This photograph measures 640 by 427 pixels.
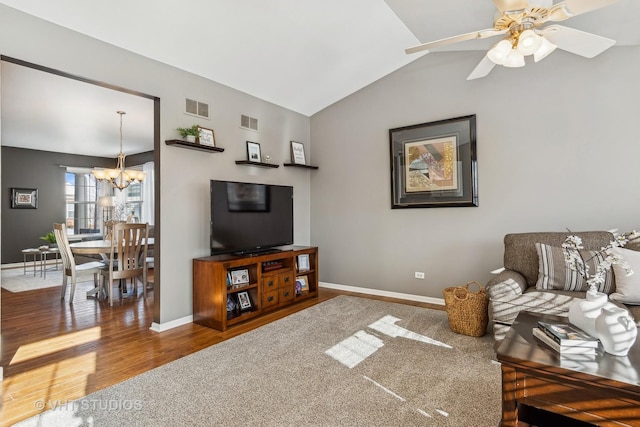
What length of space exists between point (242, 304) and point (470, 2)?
12.2 feet

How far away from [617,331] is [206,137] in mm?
3738

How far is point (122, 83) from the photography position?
3.07 metres

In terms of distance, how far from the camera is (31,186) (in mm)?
7570

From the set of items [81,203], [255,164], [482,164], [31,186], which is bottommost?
[81,203]

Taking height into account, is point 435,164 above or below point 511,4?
below

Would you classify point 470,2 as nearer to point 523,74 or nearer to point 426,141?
point 523,74

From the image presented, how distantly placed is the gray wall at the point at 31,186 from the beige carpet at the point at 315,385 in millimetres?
6719

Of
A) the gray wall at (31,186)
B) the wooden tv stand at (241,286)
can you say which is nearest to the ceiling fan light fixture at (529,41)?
the wooden tv stand at (241,286)

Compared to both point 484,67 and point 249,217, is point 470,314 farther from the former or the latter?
point 249,217

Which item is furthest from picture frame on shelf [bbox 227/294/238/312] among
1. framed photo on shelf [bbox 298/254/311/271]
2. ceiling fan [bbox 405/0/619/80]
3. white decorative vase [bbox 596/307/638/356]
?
white decorative vase [bbox 596/307/638/356]

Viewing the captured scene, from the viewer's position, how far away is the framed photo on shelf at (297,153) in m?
5.02

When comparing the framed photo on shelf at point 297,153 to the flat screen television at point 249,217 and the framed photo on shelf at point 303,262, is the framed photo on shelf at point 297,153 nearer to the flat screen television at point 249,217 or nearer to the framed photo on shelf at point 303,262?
the flat screen television at point 249,217

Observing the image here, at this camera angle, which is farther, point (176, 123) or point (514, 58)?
point (176, 123)

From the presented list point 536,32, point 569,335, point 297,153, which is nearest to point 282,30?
point 297,153
